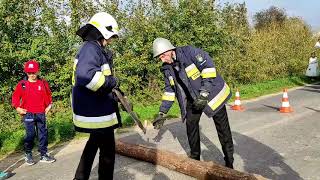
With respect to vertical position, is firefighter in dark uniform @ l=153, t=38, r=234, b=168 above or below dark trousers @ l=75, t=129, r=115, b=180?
above

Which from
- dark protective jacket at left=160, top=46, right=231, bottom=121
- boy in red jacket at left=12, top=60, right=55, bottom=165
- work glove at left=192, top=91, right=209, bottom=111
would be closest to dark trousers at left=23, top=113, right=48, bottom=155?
boy in red jacket at left=12, top=60, right=55, bottom=165

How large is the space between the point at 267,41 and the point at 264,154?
15589 mm

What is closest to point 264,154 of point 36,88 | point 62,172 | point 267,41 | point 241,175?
point 241,175

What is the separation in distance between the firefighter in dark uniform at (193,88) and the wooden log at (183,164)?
1.16 feet

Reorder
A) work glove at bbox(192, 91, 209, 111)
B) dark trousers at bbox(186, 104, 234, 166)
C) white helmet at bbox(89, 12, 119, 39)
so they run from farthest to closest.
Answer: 1. dark trousers at bbox(186, 104, 234, 166)
2. work glove at bbox(192, 91, 209, 111)
3. white helmet at bbox(89, 12, 119, 39)

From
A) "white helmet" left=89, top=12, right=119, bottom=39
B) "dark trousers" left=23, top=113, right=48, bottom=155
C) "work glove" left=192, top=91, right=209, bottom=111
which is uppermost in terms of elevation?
"white helmet" left=89, top=12, right=119, bottom=39

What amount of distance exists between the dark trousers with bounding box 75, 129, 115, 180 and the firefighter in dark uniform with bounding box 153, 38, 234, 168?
1.40 meters

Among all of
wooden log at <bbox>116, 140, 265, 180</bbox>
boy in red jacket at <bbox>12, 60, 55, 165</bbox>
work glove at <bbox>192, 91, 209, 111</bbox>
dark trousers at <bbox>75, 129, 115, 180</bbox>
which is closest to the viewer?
dark trousers at <bbox>75, 129, 115, 180</bbox>

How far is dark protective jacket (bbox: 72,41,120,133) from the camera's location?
13.8 ft

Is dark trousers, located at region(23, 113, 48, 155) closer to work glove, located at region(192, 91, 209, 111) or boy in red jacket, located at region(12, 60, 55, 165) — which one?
boy in red jacket, located at region(12, 60, 55, 165)

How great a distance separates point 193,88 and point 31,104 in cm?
273

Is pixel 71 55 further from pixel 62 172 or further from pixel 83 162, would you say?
pixel 83 162

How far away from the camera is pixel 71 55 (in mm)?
12547

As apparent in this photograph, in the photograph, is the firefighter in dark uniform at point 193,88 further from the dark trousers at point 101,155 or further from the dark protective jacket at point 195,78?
the dark trousers at point 101,155
